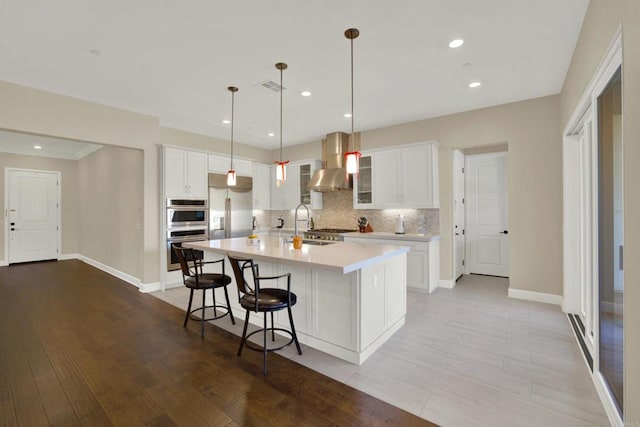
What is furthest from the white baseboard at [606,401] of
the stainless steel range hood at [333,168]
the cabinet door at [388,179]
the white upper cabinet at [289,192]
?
the white upper cabinet at [289,192]

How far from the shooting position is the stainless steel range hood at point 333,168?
213 inches

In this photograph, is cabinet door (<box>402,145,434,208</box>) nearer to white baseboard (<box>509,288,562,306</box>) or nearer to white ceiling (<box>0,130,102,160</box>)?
white baseboard (<box>509,288,562,306</box>)

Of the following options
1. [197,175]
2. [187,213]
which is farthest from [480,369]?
[197,175]

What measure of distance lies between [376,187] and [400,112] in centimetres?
133


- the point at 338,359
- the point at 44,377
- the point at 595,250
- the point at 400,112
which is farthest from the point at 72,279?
the point at 595,250

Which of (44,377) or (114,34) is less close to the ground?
(114,34)

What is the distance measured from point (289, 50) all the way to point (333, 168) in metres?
3.02

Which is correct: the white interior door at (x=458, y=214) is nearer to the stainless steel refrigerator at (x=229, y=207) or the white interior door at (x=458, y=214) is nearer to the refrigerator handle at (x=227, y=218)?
the stainless steel refrigerator at (x=229, y=207)

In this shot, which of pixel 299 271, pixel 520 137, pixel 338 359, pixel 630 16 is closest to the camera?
pixel 630 16

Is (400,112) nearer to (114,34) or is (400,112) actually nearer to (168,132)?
(114,34)

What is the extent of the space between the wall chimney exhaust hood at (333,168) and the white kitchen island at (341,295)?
2458 millimetres

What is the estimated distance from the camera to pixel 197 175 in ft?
17.4

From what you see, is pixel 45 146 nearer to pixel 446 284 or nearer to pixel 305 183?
pixel 305 183

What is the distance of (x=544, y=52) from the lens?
2947 mm
